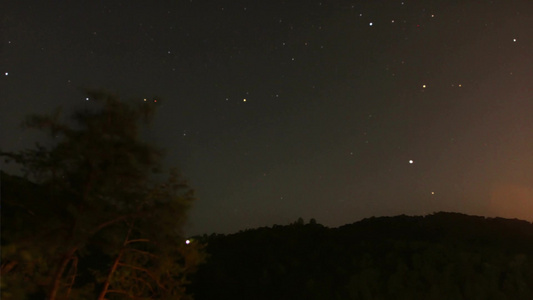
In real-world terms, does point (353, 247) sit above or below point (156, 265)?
above

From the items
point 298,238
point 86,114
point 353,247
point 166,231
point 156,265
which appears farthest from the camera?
point 298,238

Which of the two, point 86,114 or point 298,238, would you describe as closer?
point 86,114

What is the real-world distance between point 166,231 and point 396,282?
511 inches

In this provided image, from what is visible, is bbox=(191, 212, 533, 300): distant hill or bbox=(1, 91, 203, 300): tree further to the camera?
bbox=(191, 212, 533, 300): distant hill

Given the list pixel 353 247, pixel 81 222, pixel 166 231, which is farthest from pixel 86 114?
pixel 353 247

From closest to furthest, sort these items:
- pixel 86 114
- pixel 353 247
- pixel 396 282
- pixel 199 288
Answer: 1. pixel 86 114
2. pixel 396 282
3. pixel 199 288
4. pixel 353 247

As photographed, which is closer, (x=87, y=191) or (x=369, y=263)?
(x=87, y=191)

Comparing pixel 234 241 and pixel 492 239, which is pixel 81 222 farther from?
pixel 492 239

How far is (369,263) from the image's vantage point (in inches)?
861

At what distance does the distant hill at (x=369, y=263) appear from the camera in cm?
1947

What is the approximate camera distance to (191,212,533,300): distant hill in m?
19.5

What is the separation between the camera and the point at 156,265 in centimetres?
948

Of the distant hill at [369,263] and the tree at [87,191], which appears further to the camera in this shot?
the distant hill at [369,263]

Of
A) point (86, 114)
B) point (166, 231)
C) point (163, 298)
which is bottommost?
point (163, 298)
